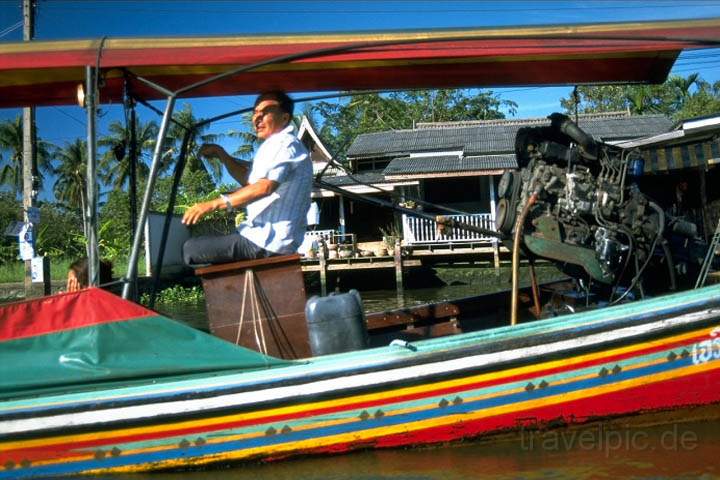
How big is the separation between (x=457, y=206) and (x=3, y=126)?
89.2ft

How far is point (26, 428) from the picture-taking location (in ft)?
10.3

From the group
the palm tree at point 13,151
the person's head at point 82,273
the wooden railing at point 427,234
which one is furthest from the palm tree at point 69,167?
the person's head at point 82,273

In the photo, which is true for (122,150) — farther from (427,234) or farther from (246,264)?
(427,234)

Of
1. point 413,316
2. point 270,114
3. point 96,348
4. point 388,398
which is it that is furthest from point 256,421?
point 413,316

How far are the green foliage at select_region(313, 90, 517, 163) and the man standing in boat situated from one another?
1290 inches

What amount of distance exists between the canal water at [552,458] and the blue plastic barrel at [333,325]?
0.55 metres

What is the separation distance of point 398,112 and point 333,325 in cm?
3516

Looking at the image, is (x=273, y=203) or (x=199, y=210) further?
(x=273, y=203)

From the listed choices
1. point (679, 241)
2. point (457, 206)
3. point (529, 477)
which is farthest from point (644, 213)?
point (457, 206)

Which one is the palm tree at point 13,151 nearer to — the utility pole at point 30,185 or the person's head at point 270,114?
the utility pole at point 30,185

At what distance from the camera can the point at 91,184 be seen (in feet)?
11.0

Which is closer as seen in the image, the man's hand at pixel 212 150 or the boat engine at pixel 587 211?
the boat engine at pixel 587 211

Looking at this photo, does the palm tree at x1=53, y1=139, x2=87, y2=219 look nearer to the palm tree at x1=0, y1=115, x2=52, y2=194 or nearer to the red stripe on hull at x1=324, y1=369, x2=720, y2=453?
the palm tree at x1=0, y1=115, x2=52, y2=194

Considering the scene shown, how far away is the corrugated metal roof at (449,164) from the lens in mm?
19938
